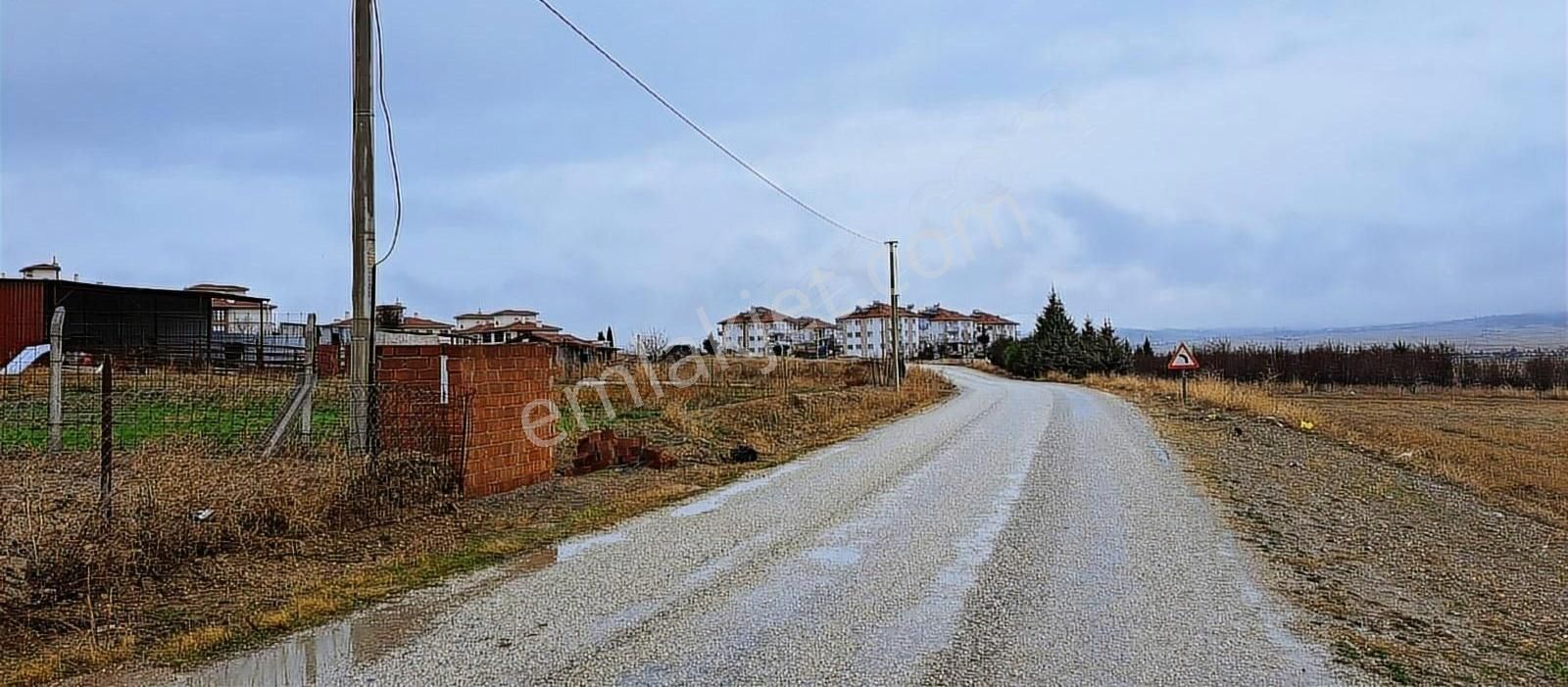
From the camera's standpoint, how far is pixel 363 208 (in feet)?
32.6

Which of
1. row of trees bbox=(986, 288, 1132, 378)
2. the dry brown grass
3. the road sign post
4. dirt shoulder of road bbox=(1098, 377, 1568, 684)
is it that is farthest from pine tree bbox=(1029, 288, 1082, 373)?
dirt shoulder of road bbox=(1098, 377, 1568, 684)

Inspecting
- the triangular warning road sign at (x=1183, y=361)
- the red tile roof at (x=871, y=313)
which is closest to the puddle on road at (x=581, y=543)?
the triangular warning road sign at (x=1183, y=361)

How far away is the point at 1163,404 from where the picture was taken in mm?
29625

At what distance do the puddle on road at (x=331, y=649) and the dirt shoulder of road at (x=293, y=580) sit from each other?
17 centimetres

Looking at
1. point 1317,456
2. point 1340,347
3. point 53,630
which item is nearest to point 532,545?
point 53,630

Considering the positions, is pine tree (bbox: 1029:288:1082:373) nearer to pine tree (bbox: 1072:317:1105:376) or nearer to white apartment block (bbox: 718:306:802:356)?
pine tree (bbox: 1072:317:1105:376)

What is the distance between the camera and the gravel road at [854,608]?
4797mm

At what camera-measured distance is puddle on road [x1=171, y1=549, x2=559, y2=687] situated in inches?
185

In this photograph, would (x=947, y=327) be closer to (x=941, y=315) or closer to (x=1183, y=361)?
(x=941, y=315)

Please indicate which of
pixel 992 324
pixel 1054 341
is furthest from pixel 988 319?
pixel 1054 341

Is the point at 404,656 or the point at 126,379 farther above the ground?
the point at 126,379

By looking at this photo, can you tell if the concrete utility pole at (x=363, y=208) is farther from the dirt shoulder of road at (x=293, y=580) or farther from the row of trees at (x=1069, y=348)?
the row of trees at (x=1069, y=348)

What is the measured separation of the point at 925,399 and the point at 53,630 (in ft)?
95.5

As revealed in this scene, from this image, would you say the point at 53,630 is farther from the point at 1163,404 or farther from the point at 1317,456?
the point at 1163,404
